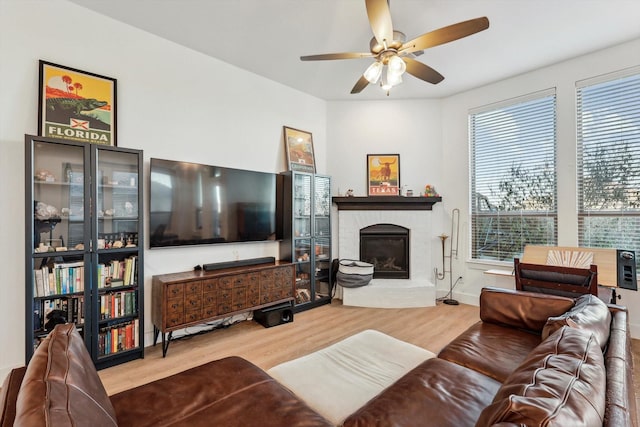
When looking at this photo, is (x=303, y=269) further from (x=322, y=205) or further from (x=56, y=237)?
(x=56, y=237)

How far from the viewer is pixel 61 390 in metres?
0.88

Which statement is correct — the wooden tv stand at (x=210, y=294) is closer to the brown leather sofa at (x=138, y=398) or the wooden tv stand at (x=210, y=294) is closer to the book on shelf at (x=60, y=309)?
the book on shelf at (x=60, y=309)

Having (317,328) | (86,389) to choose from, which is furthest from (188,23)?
(317,328)

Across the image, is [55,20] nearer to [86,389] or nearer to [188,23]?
[188,23]

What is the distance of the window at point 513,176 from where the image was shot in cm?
377

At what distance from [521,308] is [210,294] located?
2.70 meters

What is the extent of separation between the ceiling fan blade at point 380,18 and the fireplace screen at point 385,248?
2984mm

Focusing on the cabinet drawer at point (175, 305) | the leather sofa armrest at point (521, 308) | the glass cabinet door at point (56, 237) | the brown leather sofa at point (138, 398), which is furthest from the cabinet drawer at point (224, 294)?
the leather sofa armrest at point (521, 308)

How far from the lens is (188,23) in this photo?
2826 mm

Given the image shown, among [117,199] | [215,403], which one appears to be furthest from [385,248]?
[215,403]

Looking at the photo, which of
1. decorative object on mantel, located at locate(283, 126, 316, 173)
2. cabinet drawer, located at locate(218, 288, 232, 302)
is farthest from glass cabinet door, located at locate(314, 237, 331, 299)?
cabinet drawer, located at locate(218, 288, 232, 302)

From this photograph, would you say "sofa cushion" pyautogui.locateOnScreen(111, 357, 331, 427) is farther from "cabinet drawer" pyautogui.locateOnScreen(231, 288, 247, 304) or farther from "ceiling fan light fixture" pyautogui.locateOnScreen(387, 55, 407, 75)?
"ceiling fan light fixture" pyautogui.locateOnScreen(387, 55, 407, 75)

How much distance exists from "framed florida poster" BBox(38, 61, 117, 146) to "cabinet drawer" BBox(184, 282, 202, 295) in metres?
1.50

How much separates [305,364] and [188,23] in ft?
10.4
